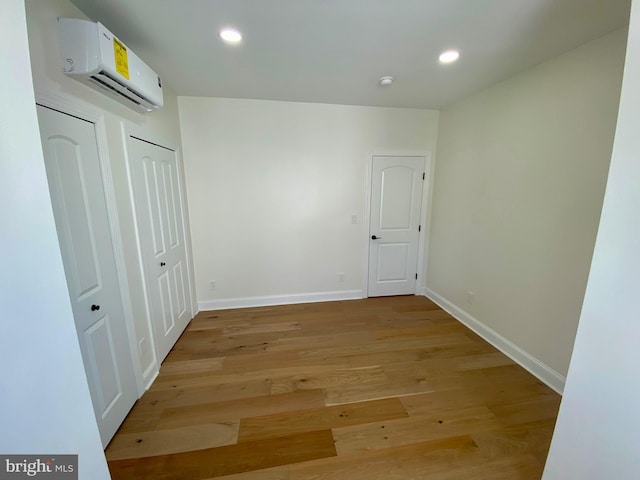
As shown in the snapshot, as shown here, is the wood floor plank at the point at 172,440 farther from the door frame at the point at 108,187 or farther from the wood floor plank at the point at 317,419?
the door frame at the point at 108,187

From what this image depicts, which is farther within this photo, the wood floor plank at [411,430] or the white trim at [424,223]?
the white trim at [424,223]

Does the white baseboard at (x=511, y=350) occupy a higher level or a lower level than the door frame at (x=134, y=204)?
lower

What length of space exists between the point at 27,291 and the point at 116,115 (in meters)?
1.50

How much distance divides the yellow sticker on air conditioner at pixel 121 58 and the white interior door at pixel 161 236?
48 centimetres

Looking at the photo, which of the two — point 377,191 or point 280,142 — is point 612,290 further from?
point 280,142

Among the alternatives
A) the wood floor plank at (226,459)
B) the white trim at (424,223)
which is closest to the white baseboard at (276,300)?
the white trim at (424,223)

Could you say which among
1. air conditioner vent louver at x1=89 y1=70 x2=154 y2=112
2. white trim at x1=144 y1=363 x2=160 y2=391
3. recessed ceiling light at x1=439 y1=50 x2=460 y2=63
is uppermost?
recessed ceiling light at x1=439 y1=50 x2=460 y2=63

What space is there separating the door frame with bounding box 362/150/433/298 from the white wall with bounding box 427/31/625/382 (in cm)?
41

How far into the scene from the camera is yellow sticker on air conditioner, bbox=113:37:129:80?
1.38 meters

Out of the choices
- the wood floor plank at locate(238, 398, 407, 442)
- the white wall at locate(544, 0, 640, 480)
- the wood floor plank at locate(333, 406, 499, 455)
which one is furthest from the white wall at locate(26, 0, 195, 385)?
the white wall at locate(544, 0, 640, 480)

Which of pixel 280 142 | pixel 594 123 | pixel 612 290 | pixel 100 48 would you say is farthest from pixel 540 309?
pixel 100 48

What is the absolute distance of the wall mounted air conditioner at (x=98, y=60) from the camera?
122 centimetres

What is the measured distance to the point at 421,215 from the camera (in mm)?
3508

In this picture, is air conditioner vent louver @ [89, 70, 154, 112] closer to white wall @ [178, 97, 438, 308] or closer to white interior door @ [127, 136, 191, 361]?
white interior door @ [127, 136, 191, 361]
